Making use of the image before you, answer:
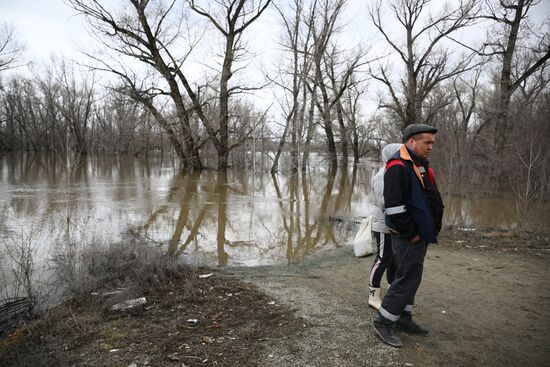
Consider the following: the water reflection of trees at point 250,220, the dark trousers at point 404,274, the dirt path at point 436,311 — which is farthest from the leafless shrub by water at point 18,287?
the dark trousers at point 404,274

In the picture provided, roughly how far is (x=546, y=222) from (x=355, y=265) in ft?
28.6

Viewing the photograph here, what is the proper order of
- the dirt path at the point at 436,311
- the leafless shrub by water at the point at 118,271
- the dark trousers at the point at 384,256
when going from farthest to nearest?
the leafless shrub by water at the point at 118,271, the dark trousers at the point at 384,256, the dirt path at the point at 436,311

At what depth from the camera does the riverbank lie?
3145mm

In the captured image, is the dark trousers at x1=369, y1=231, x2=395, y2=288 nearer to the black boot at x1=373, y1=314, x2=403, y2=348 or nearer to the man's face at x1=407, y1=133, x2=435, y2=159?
the black boot at x1=373, y1=314, x2=403, y2=348

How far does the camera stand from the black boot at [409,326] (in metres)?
3.56

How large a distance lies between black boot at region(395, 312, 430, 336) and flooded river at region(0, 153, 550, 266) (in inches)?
125

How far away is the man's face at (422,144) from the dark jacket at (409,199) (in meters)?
0.10

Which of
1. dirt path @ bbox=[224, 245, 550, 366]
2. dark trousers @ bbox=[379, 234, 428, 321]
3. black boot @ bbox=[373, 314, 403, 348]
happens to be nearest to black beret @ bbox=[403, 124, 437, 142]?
dark trousers @ bbox=[379, 234, 428, 321]

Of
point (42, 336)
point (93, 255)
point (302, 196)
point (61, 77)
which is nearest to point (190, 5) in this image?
point (302, 196)

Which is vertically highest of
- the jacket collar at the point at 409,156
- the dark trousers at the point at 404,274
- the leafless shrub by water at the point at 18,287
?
the jacket collar at the point at 409,156

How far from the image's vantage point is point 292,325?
3.73 meters

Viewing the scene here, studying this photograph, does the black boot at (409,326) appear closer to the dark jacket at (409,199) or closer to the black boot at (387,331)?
the black boot at (387,331)

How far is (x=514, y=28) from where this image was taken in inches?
731

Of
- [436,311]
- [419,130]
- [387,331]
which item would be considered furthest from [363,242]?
[419,130]
